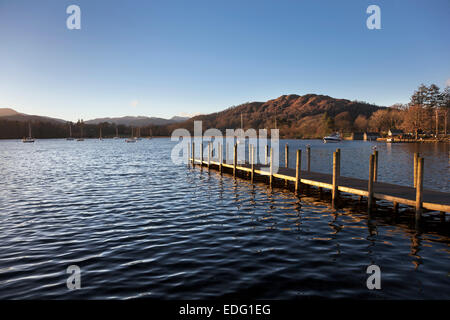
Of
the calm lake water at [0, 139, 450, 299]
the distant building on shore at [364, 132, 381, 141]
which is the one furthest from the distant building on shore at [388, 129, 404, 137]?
the calm lake water at [0, 139, 450, 299]

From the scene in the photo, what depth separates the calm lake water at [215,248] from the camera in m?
7.32

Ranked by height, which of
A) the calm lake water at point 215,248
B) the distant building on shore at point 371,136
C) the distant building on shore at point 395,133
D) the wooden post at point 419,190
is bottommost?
the calm lake water at point 215,248

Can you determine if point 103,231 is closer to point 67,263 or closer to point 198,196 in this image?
point 67,263

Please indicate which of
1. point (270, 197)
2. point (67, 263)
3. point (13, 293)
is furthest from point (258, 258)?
point (270, 197)

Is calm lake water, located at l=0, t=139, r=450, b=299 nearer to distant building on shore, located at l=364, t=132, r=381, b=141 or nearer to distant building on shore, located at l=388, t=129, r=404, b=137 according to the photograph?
distant building on shore, located at l=388, t=129, r=404, b=137

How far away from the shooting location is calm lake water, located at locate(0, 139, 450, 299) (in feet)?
24.0

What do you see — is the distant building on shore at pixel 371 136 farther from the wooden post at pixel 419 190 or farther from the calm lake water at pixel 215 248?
the wooden post at pixel 419 190

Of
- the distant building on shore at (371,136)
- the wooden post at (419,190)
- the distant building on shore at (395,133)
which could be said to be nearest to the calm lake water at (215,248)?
the wooden post at (419,190)

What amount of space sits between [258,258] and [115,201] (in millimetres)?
11487

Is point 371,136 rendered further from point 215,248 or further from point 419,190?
point 215,248

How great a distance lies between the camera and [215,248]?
10055mm

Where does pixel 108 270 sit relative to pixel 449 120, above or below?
below

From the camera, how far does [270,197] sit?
62.1 feet
